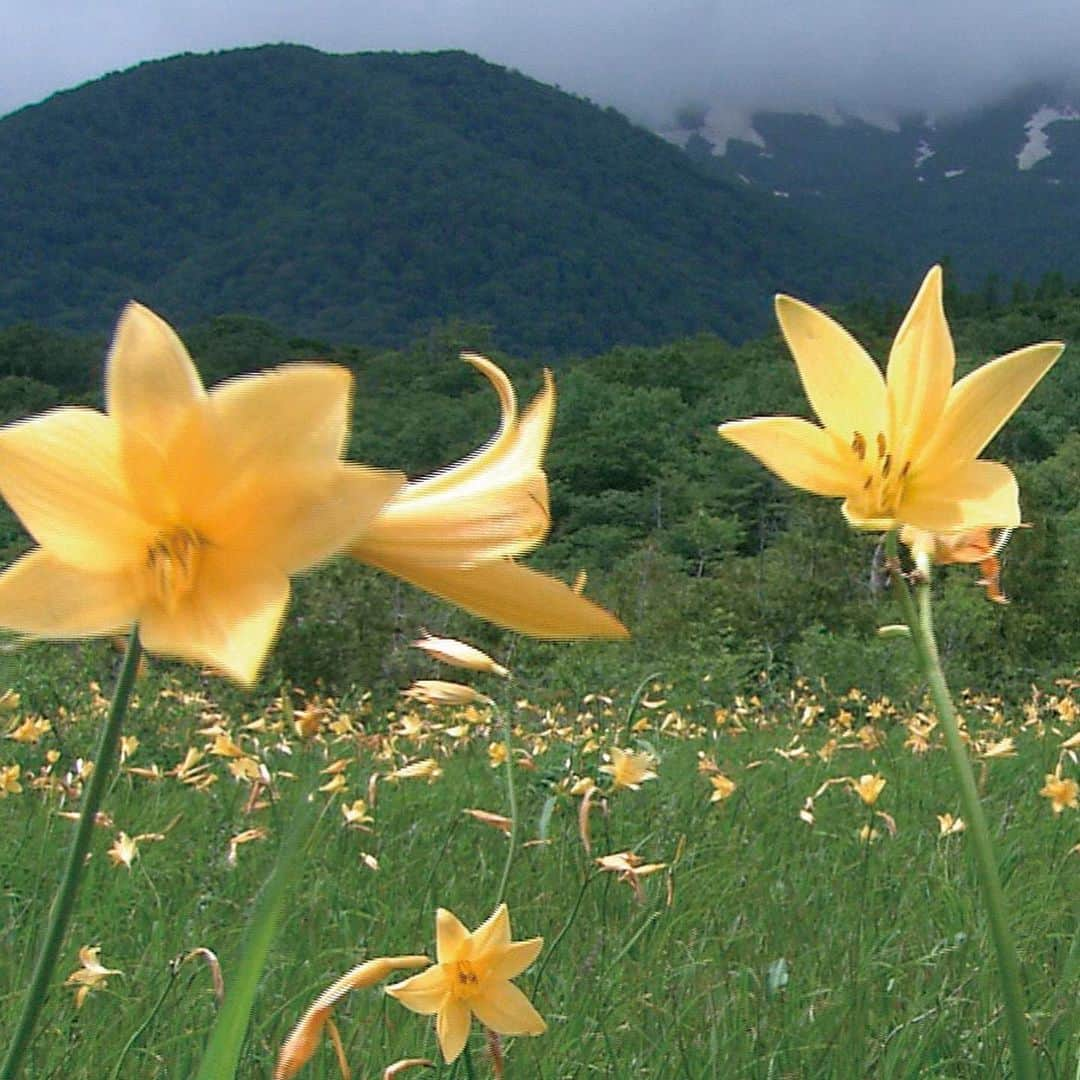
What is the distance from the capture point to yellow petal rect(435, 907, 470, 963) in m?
0.87

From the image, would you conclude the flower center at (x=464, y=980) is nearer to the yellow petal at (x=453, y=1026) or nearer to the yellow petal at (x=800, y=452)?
the yellow petal at (x=453, y=1026)

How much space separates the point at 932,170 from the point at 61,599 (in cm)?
19255

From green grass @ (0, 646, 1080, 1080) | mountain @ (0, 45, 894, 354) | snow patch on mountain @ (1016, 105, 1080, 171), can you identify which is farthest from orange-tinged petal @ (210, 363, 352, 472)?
snow patch on mountain @ (1016, 105, 1080, 171)

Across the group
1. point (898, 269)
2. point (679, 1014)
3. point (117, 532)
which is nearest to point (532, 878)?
point (679, 1014)

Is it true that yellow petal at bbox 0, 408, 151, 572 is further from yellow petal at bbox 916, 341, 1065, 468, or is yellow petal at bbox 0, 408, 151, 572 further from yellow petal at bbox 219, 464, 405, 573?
yellow petal at bbox 916, 341, 1065, 468

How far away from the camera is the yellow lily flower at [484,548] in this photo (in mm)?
472

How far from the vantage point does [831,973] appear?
171cm

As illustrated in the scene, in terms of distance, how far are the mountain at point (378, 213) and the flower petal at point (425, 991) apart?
68272 mm

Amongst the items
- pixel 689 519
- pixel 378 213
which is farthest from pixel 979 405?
pixel 378 213

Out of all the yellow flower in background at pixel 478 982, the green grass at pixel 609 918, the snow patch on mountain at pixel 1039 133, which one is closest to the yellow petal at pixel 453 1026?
the yellow flower in background at pixel 478 982

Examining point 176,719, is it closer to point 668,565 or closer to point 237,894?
point 237,894

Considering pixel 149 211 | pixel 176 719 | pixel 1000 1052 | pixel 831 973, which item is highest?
pixel 149 211

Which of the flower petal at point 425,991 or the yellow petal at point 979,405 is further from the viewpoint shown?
the flower petal at point 425,991

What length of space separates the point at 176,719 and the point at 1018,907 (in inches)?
130
